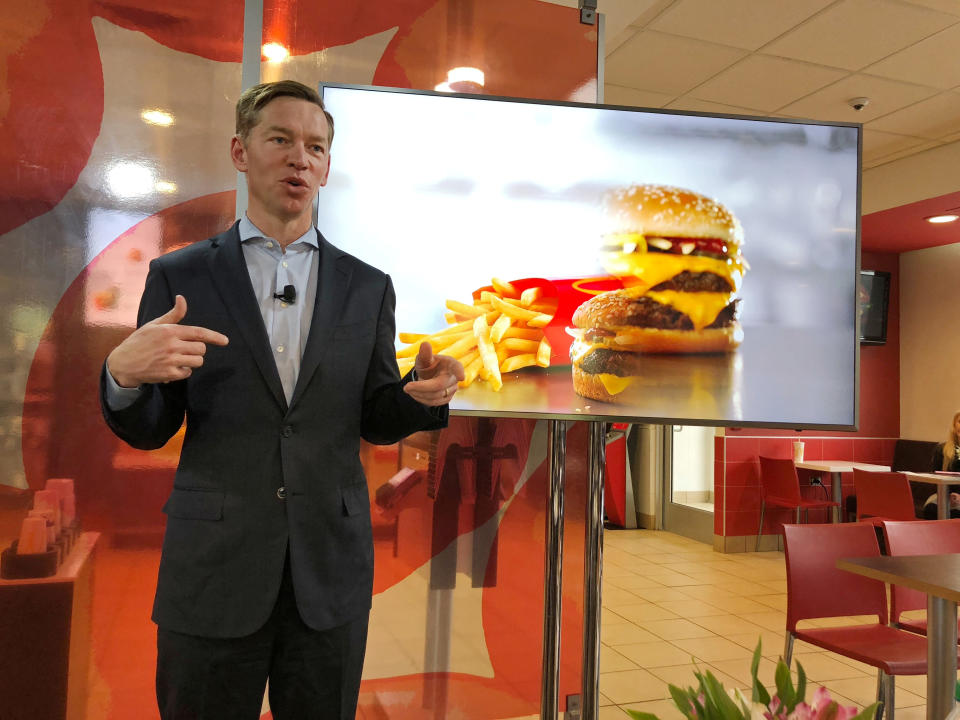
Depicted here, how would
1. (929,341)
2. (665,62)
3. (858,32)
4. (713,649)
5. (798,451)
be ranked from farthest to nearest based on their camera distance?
(929,341), (798,451), (665,62), (858,32), (713,649)

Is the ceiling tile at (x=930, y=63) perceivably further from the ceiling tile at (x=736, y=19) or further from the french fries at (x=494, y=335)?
the french fries at (x=494, y=335)

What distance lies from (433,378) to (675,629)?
368 centimetres

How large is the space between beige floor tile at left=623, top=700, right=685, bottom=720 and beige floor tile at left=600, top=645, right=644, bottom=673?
427 mm

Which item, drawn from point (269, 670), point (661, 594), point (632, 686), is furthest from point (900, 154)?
point (269, 670)

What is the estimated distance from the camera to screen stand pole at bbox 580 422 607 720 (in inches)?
91.4

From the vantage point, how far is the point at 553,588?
234cm

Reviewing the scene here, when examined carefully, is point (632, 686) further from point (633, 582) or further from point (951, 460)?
point (951, 460)

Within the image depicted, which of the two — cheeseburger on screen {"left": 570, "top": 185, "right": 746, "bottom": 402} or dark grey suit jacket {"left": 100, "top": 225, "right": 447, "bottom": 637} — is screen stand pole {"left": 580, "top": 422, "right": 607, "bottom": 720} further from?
dark grey suit jacket {"left": 100, "top": 225, "right": 447, "bottom": 637}

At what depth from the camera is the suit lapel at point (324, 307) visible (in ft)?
4.67

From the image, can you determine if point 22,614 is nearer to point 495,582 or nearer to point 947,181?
point 495,582

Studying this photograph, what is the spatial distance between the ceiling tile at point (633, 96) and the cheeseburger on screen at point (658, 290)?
10.5 feet

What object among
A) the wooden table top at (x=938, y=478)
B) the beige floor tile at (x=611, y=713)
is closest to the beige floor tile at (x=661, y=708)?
the beige floor tile at (x=611, y=713)

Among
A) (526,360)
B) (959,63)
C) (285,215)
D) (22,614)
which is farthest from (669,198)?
(959,63)

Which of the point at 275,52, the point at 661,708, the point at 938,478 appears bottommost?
the point at 661,708
